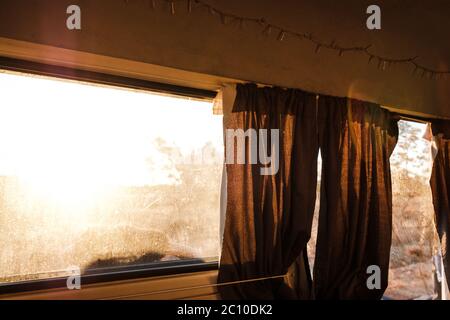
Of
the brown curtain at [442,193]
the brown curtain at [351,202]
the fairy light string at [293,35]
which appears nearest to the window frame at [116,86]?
the fairy light string at [293,35]

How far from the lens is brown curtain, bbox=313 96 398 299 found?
68.6 inches

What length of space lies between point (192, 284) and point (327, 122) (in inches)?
42.8

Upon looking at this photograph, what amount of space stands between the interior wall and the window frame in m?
→ 0.11

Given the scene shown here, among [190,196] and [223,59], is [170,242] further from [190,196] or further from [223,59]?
[223,59]

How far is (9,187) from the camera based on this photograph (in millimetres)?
1263

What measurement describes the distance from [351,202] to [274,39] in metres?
0.98

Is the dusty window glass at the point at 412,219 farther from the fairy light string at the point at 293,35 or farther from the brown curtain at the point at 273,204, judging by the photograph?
the brown curtain at the point at 273,204

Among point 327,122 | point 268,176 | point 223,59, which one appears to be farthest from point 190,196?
point 327,122

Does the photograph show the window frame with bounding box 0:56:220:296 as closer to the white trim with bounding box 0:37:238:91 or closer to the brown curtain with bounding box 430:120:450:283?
the white trim with bounding box 0:37:238:91

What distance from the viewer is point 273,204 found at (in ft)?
5.12

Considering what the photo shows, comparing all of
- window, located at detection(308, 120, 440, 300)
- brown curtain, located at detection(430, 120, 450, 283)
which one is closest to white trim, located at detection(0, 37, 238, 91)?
window, located at detection(308, 120, 440, 300)

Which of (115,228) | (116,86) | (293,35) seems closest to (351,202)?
(293,35)

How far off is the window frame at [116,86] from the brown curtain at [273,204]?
18 centimetres

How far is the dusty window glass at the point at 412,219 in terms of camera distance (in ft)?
6.97
